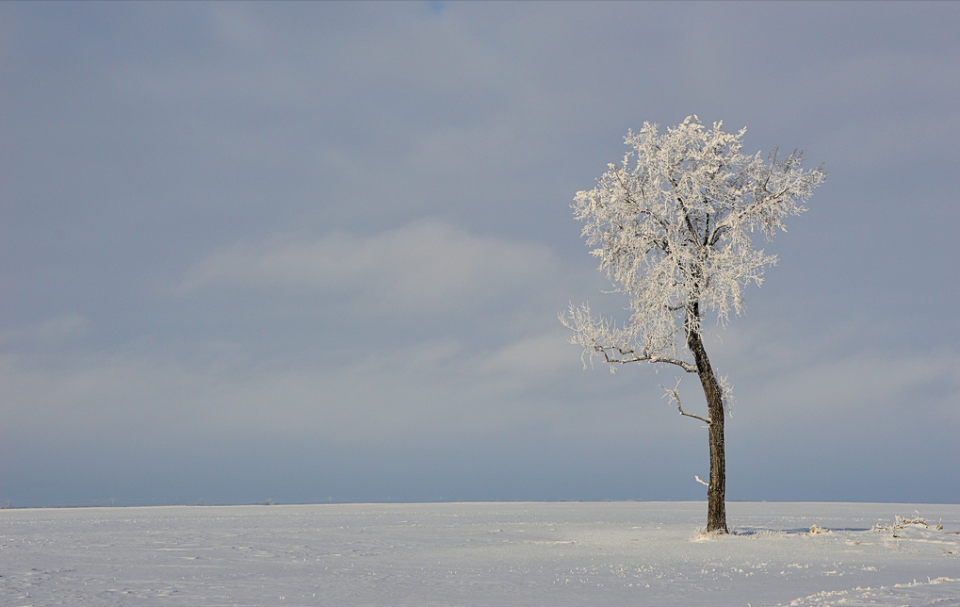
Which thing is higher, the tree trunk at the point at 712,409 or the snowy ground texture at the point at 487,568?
the tree trunk at the point at 712,409

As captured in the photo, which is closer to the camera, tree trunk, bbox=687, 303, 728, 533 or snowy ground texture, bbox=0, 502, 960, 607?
snowy ground texture, bbox=0, 502, 960, 607

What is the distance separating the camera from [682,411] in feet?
79.6

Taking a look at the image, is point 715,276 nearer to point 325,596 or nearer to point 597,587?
point 597,587

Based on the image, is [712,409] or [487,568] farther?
[712,409]

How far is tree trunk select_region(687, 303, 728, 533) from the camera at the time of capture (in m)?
23.7

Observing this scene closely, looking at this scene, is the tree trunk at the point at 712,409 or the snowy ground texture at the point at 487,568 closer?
the snowy ground texture at the point at 487,568

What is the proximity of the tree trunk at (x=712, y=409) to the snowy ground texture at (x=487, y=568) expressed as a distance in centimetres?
150

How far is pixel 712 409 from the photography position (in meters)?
24.2

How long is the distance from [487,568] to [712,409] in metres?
10.3

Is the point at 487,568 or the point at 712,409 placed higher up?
the point at 712,409

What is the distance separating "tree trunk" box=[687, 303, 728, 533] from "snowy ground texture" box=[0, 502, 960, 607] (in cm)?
150

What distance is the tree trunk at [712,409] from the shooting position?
23663 millimetres

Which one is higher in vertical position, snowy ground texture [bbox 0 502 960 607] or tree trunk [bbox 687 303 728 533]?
tree trunk [bbox 687 303 728 533]

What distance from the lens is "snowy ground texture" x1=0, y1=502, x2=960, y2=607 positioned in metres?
12.7
